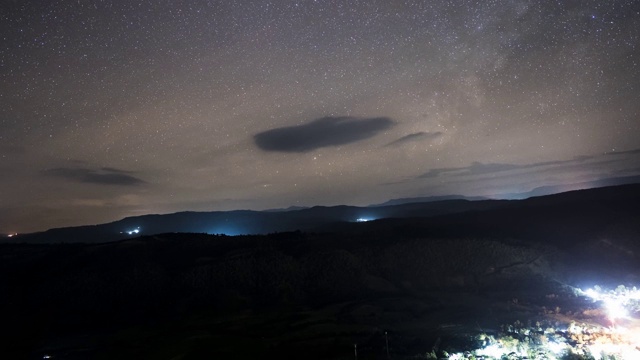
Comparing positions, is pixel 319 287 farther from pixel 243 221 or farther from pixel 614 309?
pixel 243 221

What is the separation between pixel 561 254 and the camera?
45.0 meters

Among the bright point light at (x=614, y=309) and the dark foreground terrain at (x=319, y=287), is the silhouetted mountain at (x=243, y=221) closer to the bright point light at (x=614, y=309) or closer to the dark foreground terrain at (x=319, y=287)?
the dark foreground terrain at (x=319, y=287)

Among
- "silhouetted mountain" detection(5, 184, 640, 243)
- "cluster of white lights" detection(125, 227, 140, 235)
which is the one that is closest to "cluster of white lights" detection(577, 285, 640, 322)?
"silhouetted mountain" detection(5, 184, 640, 243)

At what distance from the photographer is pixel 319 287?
140 feet

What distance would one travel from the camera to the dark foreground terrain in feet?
88.1

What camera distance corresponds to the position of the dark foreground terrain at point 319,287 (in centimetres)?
2686

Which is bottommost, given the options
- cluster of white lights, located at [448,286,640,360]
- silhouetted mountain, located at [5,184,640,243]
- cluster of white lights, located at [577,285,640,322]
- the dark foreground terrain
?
cluster of white lights, located at [577,285,640,322]

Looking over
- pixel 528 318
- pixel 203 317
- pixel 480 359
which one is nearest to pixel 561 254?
pixel 528 318

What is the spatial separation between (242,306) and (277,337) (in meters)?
12.2

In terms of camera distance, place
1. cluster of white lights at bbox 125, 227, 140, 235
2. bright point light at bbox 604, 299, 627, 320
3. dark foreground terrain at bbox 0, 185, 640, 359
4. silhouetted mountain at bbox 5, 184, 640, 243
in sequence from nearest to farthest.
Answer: dark foreground terrain at bbox 0, 185, 640, 359 → bright point light at bbox 604, 299, 627, 320 → silhouetted mountain at bbox 5, 184, 640, 243 → cluster of white lights at bbox 125, 227, 140, 235

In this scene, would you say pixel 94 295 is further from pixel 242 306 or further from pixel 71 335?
pixel 242 306

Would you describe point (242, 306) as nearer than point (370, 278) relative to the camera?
Yes

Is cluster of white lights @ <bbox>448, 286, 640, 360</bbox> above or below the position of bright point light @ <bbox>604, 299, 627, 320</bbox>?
above

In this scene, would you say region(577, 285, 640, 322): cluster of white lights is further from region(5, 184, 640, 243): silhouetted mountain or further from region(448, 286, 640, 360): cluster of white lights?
region(5, 184, 640, 243): silhouetted mountain
